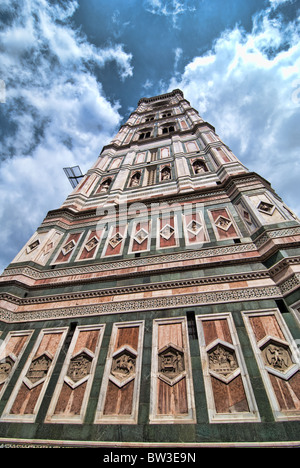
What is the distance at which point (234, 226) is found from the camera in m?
5.74

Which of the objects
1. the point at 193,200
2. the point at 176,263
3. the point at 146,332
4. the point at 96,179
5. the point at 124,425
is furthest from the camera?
the point at 96,179

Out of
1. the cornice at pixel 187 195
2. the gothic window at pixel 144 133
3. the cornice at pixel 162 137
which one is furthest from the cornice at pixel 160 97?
the cornice at pixel 187 195

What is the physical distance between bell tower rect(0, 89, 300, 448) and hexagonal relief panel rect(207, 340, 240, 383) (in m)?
0.01

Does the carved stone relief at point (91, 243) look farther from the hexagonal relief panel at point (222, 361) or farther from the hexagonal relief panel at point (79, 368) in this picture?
the hexagonal relief panel at point (222, 361)

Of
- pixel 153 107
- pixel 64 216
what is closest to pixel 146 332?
pixel 64 216

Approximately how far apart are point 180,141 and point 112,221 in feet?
24.0

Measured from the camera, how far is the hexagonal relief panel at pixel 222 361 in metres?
3.25

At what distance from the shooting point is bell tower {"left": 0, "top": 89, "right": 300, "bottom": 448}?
3.00 meters

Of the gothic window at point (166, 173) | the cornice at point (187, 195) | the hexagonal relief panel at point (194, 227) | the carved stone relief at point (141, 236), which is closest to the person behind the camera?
the hexagonal relief panel at point (194, 227)

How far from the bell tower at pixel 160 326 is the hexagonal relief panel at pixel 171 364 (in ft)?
0.05

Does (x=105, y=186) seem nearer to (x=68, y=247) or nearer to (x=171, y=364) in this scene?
(x=68, y=247)

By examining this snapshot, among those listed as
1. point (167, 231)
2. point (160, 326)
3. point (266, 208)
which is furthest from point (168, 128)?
point (160, 326)
